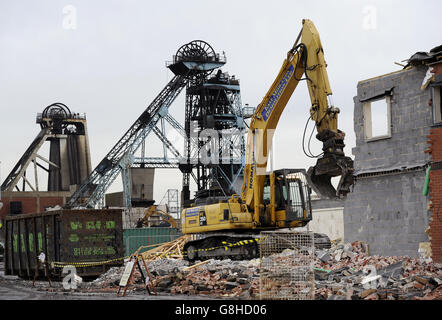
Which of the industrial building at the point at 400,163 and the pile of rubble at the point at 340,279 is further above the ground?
the industrial building at the point at 400,163

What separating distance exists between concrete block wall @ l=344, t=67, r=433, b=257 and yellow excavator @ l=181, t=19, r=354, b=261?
2.05 m

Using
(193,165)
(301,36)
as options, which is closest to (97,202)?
(193,165)

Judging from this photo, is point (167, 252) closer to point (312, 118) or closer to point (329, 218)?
point (329, 218)

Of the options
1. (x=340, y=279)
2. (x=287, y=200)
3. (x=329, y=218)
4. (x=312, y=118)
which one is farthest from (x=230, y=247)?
(x=340, y=279)

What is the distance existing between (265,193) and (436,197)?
8.20m

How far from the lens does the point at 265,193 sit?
1089 inches

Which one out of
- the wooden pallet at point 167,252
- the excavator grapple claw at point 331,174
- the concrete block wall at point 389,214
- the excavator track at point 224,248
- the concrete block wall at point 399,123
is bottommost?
the wooden pallet at point 167,252

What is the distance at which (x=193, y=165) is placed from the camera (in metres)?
70.9

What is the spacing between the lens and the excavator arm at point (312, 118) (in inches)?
764

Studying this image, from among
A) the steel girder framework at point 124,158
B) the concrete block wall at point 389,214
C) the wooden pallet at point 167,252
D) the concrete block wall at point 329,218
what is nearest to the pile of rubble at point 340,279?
the concrete block wall at point 389,214

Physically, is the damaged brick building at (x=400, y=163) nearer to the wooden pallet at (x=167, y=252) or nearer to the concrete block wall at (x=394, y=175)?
the concrete block wall at (x=394, y=175)

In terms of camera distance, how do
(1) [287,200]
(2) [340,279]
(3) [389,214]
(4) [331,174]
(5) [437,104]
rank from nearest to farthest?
1. (2) [340,279]
2. (4) [331,174]
3. (5) [437,104]
4. (3) [389,214]
5. (1) [287,200]
